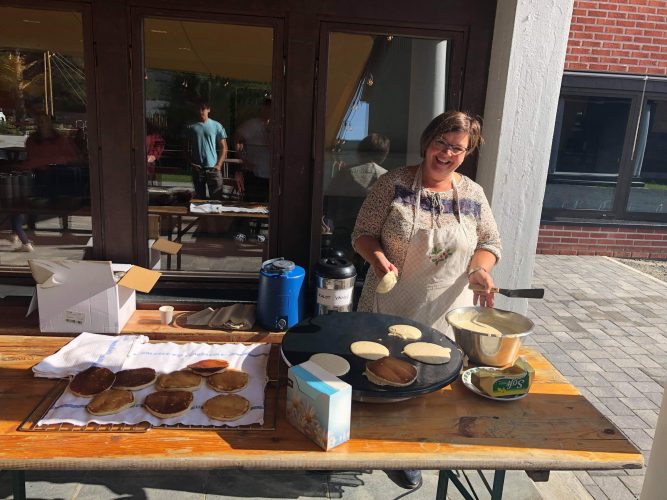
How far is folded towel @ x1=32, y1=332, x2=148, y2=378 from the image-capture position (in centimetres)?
183

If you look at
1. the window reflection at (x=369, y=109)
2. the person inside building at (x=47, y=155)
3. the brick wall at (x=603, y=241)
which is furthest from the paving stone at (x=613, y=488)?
the brick wall at (x=603, y=241)

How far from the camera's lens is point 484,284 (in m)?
2.18

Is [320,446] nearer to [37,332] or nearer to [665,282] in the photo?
[37,332]

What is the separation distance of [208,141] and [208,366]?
283 cm

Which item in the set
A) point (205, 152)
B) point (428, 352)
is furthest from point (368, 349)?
point (205, 152)

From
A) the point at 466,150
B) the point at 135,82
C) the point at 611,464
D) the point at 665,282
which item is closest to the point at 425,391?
the point at 611,464

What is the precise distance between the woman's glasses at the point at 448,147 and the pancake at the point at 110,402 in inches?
62.8

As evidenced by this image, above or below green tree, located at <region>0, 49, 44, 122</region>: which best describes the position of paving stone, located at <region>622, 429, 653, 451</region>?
below

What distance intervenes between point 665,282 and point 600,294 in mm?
1291

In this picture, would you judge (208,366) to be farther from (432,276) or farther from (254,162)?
(254,162)

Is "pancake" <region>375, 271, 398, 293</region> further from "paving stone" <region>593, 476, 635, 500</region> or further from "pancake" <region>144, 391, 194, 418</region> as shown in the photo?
"paving stone" <region>593, 476, 635, 500</region>

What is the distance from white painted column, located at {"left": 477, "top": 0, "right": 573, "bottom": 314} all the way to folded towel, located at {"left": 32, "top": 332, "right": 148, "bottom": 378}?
2.42m

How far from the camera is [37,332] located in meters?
2.68

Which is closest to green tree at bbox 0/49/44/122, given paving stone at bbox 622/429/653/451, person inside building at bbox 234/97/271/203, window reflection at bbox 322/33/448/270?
person inside building at bbox 234/97/271/203
